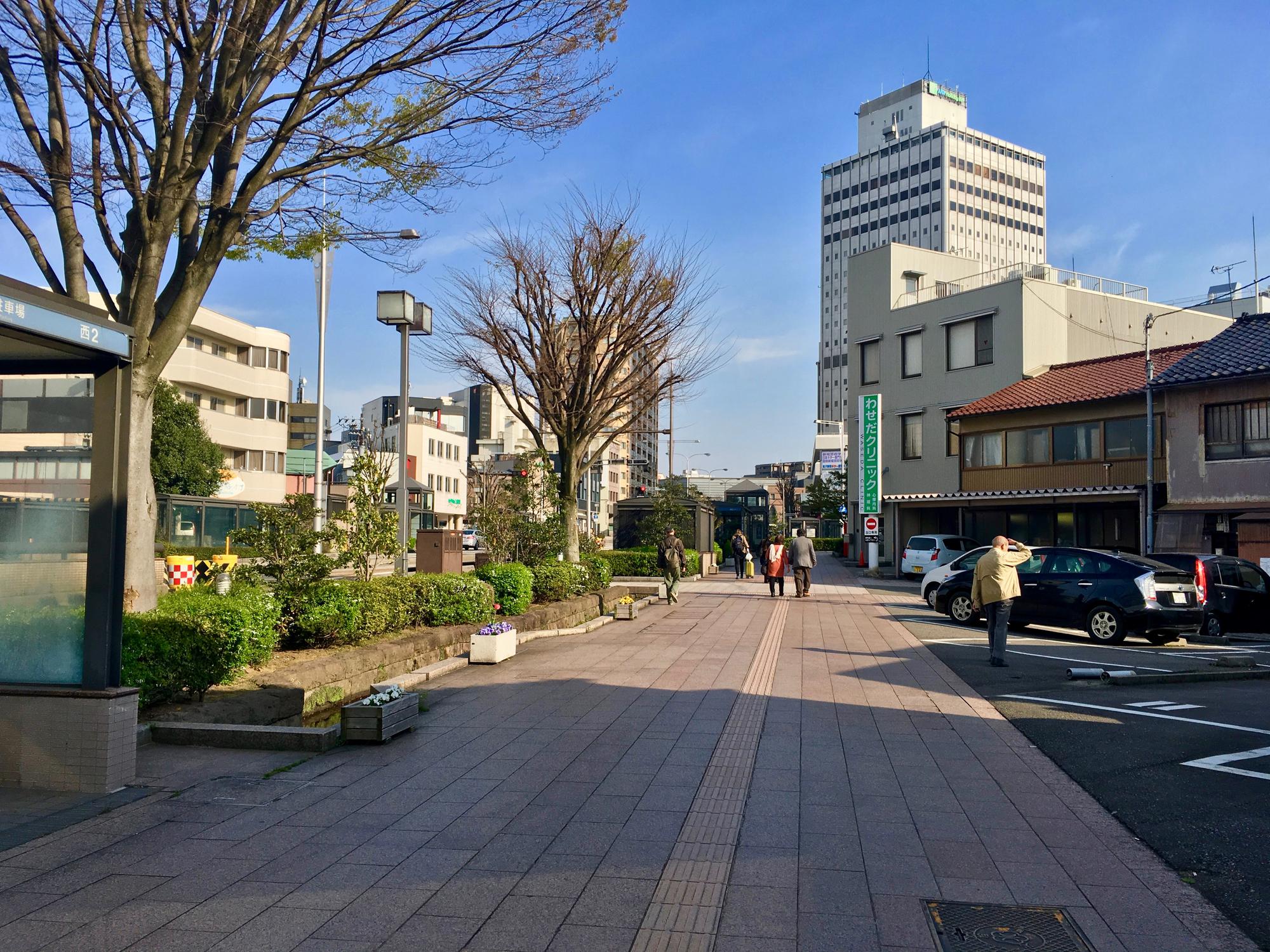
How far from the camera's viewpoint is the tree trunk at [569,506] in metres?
20.7

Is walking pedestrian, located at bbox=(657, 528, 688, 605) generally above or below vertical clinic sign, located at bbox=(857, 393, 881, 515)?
below

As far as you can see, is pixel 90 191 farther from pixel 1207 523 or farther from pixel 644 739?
pixel 1207 523

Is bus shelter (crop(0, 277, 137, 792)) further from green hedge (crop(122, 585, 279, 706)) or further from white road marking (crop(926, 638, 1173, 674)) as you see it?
white road marking (crop(926, 638, 1173, 674))

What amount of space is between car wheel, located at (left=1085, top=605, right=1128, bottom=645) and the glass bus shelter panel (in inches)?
569

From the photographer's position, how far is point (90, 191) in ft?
30.5

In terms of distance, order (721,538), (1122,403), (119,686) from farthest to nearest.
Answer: (721,538)
(1122,403)
(119,686)

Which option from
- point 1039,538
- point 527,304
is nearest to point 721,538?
point 1039,538

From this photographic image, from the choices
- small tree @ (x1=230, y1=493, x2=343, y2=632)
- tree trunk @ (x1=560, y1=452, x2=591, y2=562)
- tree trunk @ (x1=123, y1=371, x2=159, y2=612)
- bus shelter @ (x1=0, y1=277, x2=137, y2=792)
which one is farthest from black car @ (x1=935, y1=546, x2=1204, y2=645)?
bus shelter @ (x1=0, y1=277, x2=137, y2=792)

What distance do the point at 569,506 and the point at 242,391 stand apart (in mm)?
35856

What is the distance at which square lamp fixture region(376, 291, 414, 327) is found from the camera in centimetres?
1386

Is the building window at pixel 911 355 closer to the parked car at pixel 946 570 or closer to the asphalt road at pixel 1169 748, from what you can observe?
the parked car at pixel 946 570

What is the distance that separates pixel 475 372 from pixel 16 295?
56.1 ft

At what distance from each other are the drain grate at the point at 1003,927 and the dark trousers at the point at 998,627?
26.8ft

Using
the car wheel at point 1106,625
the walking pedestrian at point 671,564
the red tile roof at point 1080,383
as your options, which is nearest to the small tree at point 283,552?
the walking pedestrian at point 671,564
